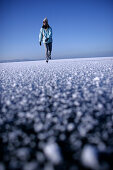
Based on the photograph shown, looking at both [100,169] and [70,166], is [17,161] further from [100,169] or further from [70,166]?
[100,169]

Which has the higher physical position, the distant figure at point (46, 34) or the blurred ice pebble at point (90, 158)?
the distant figure at point (46, 34)

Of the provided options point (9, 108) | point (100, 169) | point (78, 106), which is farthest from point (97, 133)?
point (9, 108)

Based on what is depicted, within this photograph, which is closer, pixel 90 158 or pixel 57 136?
pixel 90 158

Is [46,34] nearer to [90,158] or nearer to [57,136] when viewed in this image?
[57,136]

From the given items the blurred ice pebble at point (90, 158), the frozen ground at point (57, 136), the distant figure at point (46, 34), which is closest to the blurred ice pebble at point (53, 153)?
the frozen ground at point (57, 136)

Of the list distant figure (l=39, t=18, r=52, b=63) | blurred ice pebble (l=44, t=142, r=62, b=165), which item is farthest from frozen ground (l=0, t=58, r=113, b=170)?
distant figure (l=39, t=18, r=52, b=63)

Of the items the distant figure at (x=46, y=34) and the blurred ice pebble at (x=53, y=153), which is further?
the distant figure at (x=46, y=34)

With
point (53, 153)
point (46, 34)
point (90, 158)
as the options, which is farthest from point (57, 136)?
point (46, 34)

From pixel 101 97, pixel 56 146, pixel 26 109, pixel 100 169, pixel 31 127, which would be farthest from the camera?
pixel 101 97

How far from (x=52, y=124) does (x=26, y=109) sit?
19.5 inches

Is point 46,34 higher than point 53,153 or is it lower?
higher

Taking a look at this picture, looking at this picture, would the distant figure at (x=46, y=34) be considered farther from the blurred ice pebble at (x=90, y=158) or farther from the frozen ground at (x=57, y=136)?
the blurred ice pebble at (x=90, y=158)

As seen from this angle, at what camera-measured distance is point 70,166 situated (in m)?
0.74

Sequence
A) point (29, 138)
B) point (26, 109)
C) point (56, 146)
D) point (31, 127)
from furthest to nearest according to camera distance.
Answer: point (26, 109) → point (31, 127) → point (29, 138) → point (56, 146)
